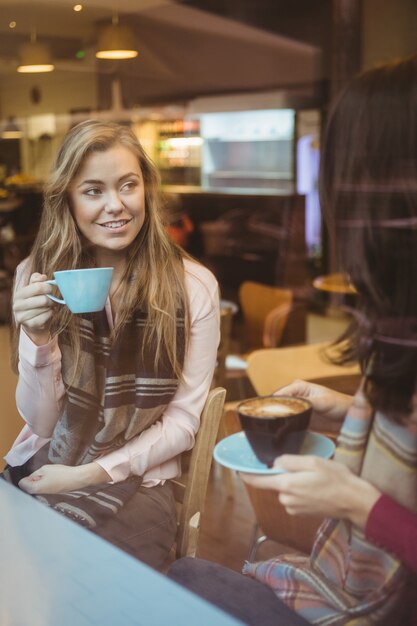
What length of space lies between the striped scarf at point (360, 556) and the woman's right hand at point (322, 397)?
15mm

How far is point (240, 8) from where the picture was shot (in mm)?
2256

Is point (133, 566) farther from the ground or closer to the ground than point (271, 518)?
closer to the ground

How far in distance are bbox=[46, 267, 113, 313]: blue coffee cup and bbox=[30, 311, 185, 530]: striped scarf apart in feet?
0.07

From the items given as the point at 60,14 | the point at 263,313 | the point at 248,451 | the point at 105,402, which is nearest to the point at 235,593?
the point at 248,451

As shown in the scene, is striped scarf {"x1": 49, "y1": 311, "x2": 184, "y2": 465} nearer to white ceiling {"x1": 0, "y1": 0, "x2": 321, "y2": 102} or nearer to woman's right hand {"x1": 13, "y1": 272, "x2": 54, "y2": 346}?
woman's right hand {"x1": 13, "y1": 272, "x2": 54, "y2": 346}

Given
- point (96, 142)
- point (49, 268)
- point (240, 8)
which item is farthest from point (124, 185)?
point (240, 8)

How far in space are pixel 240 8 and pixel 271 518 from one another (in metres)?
1.62

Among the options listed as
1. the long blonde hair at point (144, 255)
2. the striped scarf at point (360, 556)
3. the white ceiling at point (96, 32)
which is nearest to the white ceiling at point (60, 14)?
the white ceiling at point (96, 32)

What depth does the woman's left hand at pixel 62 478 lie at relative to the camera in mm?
1303

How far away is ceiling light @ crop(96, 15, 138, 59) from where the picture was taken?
4.78 ft

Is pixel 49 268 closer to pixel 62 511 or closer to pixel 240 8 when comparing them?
pixel 62 511

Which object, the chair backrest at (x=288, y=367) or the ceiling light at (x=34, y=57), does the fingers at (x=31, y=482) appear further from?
the ceiling light at (x=34, y=57)

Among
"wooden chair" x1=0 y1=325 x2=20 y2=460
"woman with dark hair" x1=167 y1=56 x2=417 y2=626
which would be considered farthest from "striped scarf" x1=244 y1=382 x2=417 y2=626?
"wooden chair" x1=0 y1=325 x2=20 y2=460

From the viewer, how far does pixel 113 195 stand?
118cm
